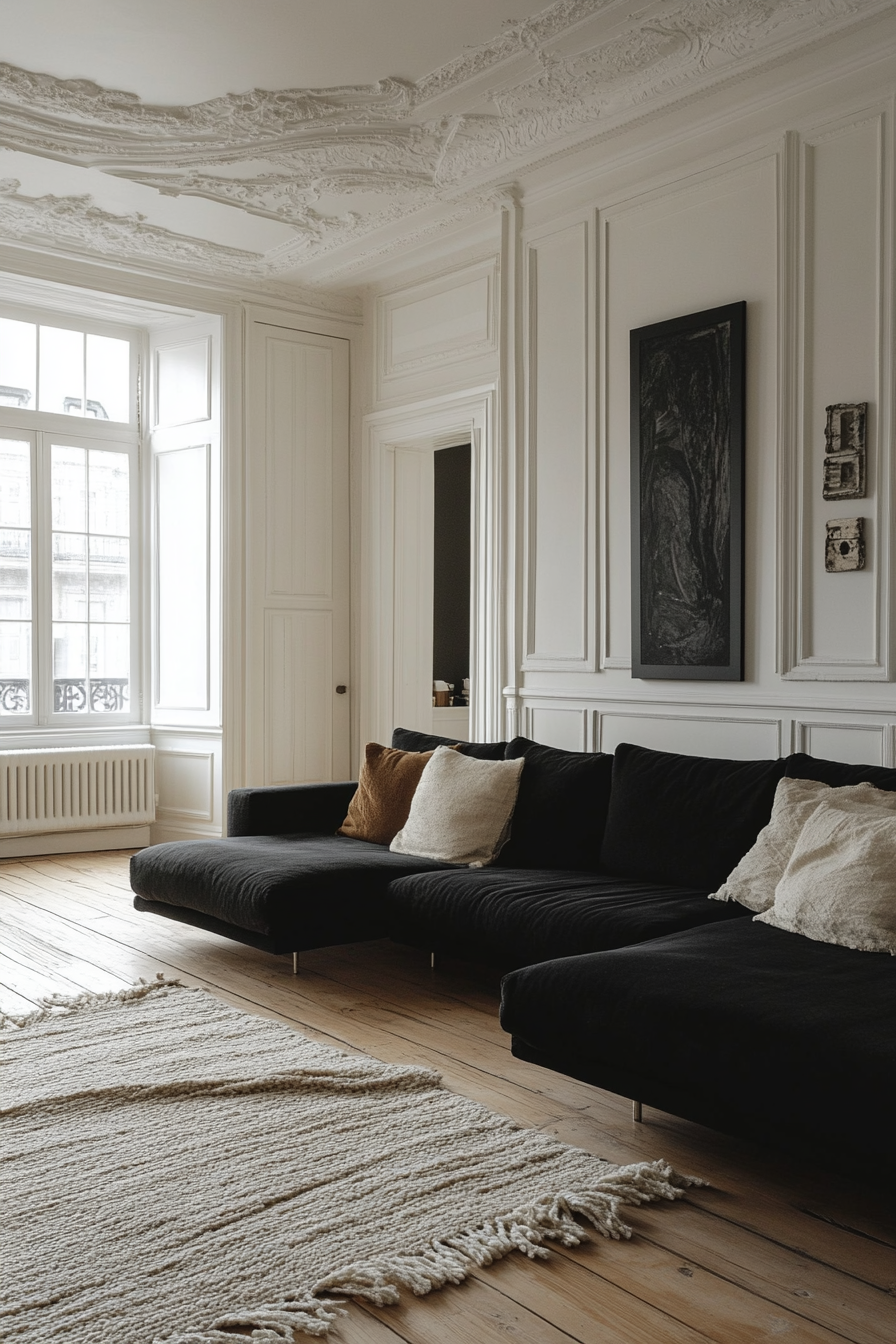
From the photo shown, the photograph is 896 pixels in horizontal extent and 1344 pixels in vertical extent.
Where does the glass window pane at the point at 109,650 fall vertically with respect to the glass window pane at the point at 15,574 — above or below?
below

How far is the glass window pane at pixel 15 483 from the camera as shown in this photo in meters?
6.29

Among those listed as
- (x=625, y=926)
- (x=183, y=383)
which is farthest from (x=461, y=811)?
(x=183, y=383)

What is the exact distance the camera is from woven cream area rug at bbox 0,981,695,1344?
192cm

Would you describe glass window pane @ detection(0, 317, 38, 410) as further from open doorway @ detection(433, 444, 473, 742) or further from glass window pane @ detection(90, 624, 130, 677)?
open doorway @ detection(433, 444, 473, 742)

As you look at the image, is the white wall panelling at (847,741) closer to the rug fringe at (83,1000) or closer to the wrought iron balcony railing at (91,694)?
the rug fringe at (83,1000)

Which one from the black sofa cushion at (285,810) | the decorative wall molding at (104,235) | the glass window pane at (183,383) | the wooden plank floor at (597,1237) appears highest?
the decorative wall molding at (104,235)

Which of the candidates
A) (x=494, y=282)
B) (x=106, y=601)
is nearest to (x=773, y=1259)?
(x=494, y=282)

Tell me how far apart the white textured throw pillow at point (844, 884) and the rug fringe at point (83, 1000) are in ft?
6.36

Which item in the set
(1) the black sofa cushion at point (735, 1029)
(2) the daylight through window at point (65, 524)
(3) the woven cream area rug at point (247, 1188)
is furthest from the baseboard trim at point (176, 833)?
(1) the black sofa cushion at point (735, 1029)

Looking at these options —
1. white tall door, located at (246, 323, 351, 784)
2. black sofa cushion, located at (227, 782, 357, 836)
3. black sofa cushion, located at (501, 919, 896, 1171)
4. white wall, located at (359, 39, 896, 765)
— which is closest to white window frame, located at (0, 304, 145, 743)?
white tall door, located at (246, 323, 351, 784)

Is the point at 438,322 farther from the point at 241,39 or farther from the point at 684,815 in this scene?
the point at 684,815

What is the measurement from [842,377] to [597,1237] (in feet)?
9.71

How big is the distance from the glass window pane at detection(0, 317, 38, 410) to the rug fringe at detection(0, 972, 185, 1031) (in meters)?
3.78

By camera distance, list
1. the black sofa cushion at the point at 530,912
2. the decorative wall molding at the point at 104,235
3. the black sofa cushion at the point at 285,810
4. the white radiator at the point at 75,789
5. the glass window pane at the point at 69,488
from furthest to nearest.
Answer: the glass window pane at the point at 69,488
the white radiator at the point at 75,789
the decorative wall molding at the point at 104,235
the black sofa cushion at the point at 285,810
the black sofa cushion at the point at 530,912
